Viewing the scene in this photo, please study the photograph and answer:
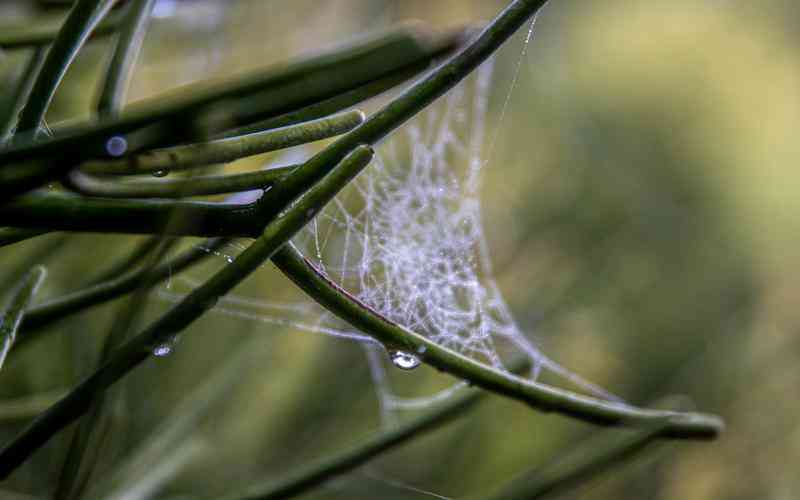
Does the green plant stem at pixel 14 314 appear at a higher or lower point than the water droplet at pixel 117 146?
lower

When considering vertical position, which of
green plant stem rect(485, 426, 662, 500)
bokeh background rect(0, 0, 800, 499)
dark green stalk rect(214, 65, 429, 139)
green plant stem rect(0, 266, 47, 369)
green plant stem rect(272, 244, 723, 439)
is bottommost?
green plant stem rect(485, 426, 662, 500)

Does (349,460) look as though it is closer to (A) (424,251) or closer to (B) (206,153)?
(B) (206,153)

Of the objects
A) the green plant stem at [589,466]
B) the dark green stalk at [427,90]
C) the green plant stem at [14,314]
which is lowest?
the green plant stem at [589,466]

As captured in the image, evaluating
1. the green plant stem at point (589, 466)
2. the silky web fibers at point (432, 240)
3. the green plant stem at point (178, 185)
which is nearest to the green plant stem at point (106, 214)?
the green plant stem at point (178, 185)

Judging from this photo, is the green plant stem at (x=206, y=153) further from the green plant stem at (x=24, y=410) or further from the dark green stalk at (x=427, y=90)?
the green plant stem at (x=24, y=410)

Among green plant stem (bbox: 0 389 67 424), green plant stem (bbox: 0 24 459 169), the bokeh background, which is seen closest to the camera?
green plant stem (bbox: 0 24 459 169)

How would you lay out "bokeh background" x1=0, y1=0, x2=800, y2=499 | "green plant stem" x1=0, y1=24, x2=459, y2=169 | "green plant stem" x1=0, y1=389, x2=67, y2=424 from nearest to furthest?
"green plant stem" x1=0, y1=24, x2=459, y2=169 → "green plant stem" x1=0, y1=389, x2=67, y2=424 → "bokeh background" x1=0, y1=0, x2=800, y2=499

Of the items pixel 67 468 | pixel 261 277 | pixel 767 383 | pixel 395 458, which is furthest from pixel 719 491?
pixel 67 468

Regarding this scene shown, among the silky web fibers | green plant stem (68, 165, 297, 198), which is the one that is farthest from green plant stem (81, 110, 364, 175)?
the silky web fibers

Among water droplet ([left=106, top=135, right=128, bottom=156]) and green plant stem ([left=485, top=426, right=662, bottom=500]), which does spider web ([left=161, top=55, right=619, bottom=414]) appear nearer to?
green plant stem ([left=485, top=426, right=662, bottom=500])
